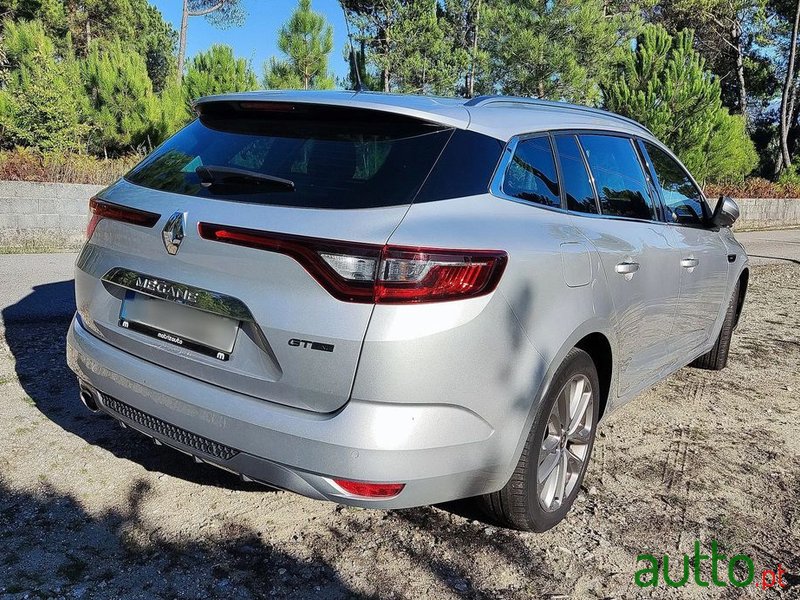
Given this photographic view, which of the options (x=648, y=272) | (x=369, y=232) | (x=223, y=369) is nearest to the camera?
(x=369, y=232)

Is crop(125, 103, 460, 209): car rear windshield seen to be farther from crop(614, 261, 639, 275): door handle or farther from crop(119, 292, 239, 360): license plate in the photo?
crop(614, 261, 639, 275): door handle

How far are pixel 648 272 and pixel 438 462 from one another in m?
1.69

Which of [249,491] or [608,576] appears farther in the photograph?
[249,491]

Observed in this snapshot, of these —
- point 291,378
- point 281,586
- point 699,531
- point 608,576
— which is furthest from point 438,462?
point 699,531

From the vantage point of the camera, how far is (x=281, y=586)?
234 centimetres

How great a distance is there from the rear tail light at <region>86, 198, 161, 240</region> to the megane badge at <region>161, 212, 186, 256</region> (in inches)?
3.5

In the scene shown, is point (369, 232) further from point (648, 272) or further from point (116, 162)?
point (116, 162)

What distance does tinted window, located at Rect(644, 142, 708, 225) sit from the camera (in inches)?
154

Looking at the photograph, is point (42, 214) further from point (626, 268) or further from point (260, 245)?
point (626, 268)

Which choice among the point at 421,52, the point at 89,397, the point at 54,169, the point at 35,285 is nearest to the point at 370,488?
the point at 89,397

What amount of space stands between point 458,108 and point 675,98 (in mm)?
20208

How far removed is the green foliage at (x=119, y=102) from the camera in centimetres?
1780

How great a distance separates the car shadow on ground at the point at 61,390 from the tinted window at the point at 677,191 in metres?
2.76

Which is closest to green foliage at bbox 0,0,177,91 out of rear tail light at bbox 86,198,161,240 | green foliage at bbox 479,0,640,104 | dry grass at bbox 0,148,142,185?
dry grass at bbox 0,148,142,185
